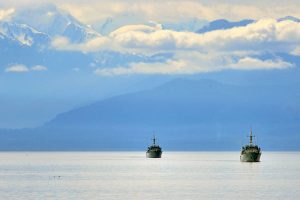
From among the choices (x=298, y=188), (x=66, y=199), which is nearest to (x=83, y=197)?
(x=66, y=199)

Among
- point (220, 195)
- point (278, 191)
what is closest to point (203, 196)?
point (220, 195)

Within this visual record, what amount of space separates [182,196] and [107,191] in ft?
54.9

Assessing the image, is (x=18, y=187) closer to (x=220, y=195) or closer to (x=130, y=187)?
(x=130, y=187)

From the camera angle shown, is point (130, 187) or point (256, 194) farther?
point (130, 187)

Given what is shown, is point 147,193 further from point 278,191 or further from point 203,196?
point 278,191

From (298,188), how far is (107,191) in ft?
120

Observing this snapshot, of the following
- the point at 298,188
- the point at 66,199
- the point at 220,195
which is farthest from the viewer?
the point at 298,188

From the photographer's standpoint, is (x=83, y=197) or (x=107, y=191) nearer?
(x=83, y=197)

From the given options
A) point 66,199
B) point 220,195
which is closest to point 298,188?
point 220,195

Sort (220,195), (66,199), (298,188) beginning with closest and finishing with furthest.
→ (66,199) < (220,195) < (298,188)

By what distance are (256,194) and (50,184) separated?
155 feet

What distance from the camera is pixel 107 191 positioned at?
17638 cm

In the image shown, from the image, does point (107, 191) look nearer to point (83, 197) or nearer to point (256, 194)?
point (83, 197)

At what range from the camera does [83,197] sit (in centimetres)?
16288
